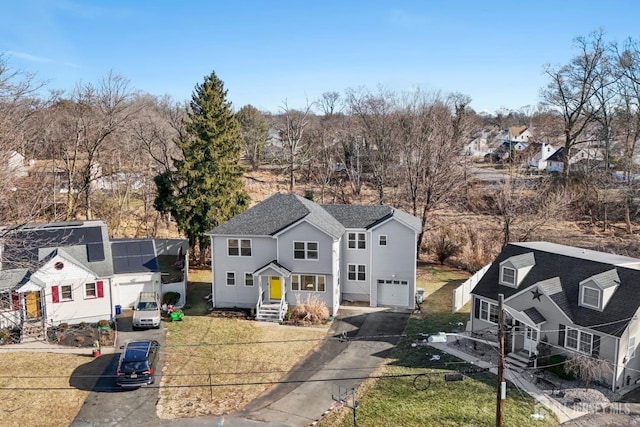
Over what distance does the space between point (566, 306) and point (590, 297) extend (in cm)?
113

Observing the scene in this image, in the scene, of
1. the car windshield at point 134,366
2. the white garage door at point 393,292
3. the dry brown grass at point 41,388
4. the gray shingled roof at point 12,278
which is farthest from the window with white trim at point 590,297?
the gray shingled roof at point 12,278

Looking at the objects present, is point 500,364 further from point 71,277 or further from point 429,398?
point 71,277

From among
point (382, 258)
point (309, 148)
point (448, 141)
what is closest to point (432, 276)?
point (382, 258)

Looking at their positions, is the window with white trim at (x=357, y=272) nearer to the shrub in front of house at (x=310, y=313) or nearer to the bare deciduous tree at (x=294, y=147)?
the shrub in front of house at (x=310, y=313)

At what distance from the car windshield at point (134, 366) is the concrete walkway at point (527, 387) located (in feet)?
47.0

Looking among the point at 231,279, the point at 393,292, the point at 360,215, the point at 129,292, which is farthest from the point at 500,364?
the point at 129,292

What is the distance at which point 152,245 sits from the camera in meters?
34.1

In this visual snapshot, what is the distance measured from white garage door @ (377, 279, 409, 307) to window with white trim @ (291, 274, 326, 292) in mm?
4219

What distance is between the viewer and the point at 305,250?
31.9 meters

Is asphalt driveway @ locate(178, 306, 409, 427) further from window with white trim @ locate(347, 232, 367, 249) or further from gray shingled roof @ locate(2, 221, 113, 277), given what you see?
gray shingled roof @ locate(2, 221, 113, 277)

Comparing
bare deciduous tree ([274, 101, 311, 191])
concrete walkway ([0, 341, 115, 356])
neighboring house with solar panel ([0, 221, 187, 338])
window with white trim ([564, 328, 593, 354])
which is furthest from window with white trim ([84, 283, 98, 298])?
bare deciduous tree ([274, 101, 311, 191])

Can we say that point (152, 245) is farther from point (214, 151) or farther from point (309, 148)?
point (309, 148)

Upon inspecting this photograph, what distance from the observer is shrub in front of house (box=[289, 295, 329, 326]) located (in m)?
30.5

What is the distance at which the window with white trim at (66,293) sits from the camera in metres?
29.3
